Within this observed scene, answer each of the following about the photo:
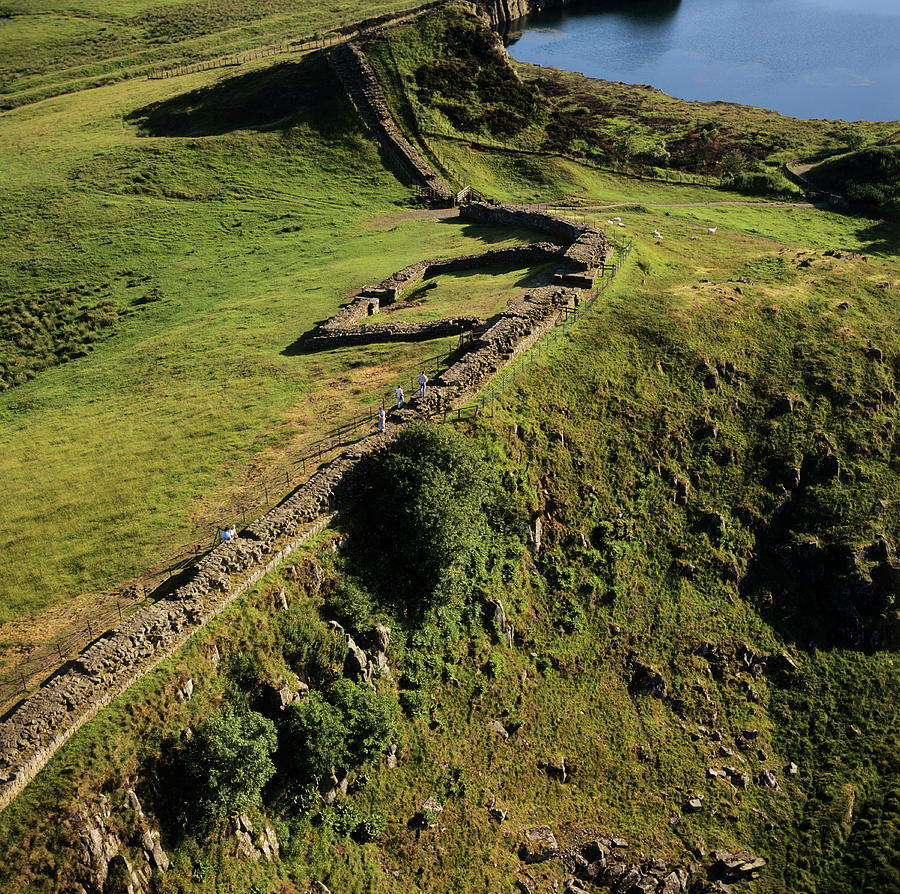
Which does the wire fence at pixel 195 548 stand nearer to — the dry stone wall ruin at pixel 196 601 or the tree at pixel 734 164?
the dry stone wall ruin at pixel 196 601

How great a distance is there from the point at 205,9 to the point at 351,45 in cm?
8202

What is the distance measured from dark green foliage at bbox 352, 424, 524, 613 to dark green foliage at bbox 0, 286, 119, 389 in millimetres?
30081

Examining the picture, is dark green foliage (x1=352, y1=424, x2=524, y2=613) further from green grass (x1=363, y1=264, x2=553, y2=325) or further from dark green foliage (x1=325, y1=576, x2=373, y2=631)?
green grass (x1=363, y1=264, x2=553, y2=325)

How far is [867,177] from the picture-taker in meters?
80.6

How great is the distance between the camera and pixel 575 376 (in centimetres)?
3956

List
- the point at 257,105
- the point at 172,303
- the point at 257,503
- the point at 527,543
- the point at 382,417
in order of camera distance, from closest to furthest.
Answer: the point at 257,503
the point at 382,417
the point at 527,543
the point at 172,303
the point at 257,105

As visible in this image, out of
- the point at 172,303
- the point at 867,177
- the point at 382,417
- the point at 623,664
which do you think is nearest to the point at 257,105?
the point at 172,303

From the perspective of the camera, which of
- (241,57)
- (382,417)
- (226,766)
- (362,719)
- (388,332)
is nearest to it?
(226,766)

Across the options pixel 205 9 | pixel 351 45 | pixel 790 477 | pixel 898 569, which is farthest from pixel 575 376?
pixel 205 9

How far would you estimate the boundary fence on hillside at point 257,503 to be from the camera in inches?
980

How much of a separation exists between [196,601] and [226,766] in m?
5.45

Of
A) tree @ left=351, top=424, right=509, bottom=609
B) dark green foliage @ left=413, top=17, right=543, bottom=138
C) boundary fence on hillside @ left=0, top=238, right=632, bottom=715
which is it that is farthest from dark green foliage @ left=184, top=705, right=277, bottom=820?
dark green foliage @ left=413, top=17, right=543, bottom=138

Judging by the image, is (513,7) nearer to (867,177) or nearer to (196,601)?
(867,177)

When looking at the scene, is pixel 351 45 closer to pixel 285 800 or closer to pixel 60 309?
pixel 60 309
